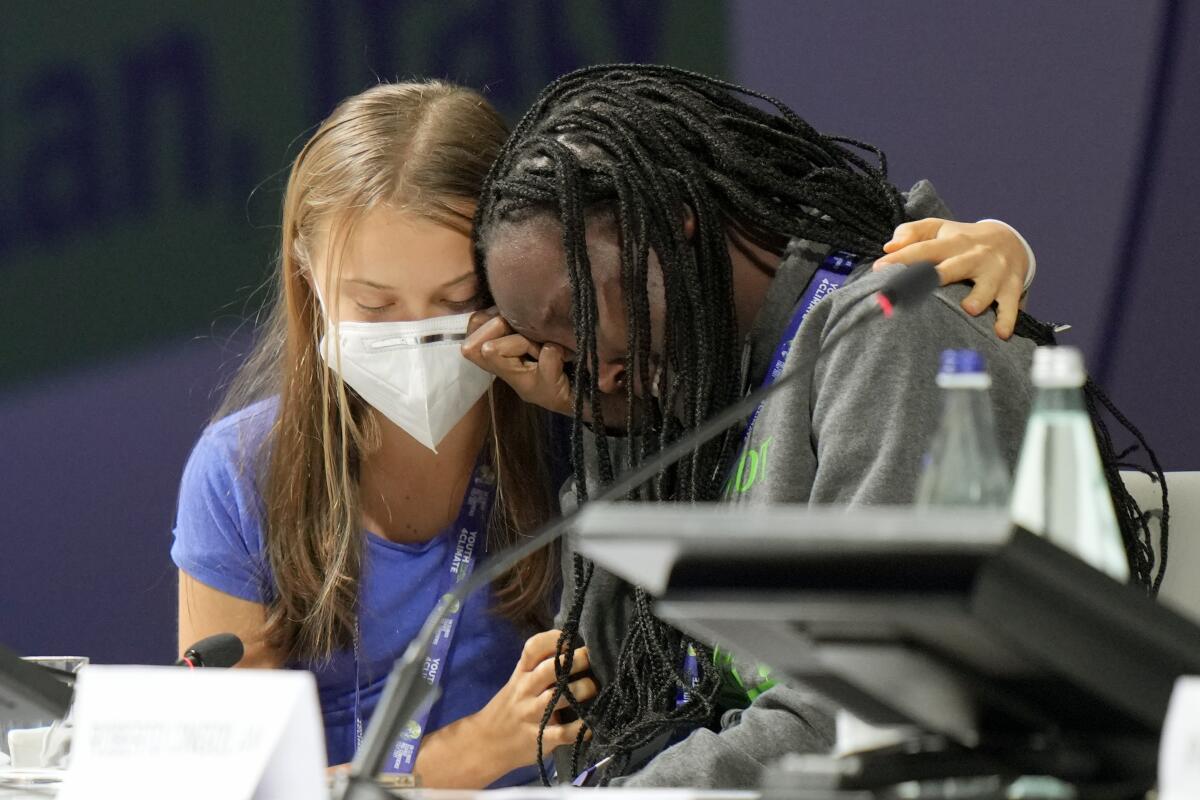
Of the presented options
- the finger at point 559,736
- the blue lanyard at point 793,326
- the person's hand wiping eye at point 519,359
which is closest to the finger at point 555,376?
the person's hand wiping eye at point 519,359

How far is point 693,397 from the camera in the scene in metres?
1.34

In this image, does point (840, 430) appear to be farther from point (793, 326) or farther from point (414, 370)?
point (414, 370)

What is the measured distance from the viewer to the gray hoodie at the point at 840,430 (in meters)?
1.08

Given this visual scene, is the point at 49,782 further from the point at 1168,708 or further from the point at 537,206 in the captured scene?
the point at 1168,708

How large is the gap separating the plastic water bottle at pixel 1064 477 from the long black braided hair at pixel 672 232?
515mm

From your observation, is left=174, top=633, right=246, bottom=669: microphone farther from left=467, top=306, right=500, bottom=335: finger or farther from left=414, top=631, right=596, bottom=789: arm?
left=467, top=306, right=500, bottom=335: finger

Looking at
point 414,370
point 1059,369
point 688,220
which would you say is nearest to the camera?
point 1059,369

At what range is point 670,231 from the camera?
1.32 metres

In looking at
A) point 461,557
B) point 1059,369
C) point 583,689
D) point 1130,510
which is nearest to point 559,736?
point 583,689

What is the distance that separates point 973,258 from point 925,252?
5 centimetres

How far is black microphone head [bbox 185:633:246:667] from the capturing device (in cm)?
107

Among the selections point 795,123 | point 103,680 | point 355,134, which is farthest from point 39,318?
point 103,680

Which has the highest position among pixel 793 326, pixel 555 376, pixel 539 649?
pixel 793 326

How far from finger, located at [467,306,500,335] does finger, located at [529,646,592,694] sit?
0.36 meters
